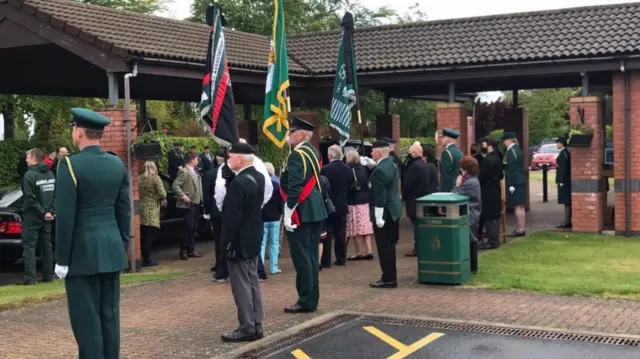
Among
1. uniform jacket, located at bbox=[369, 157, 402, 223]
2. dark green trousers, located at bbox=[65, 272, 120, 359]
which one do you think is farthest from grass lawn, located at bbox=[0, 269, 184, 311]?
dark green trousers, located at bbox=[65, 272, 120, 359]

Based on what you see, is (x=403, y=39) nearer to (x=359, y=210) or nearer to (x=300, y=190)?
(x=359, y=210)

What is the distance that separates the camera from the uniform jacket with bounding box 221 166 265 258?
23.1ft

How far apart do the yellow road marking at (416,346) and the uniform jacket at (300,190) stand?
6.18 feet

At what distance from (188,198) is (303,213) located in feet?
17.0

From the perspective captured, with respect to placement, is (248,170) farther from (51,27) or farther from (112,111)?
(51,27)

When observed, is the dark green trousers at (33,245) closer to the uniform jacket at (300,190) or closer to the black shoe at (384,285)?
the uniform jacket at (300,190)

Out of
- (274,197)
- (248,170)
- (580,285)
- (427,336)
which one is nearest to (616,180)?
(580,285)

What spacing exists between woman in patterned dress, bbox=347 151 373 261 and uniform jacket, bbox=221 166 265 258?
5.01 metres

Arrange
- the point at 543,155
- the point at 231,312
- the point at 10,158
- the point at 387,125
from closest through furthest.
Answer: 1. the point at 231,312
2. the point at 10,158
3. the point at 387,125
4. the point at 543,155

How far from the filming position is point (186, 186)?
519 inches

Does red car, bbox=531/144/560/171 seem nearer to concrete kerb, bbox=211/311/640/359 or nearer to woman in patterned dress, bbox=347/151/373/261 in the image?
woman in patterned dress, bbox=347/151/373/261

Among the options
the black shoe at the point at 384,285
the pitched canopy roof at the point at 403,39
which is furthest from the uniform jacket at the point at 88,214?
the pitched canopy roof at the point at 403,39

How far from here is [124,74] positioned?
12.5 m

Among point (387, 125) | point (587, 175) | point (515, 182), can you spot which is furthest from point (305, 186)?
point (387, 125)
